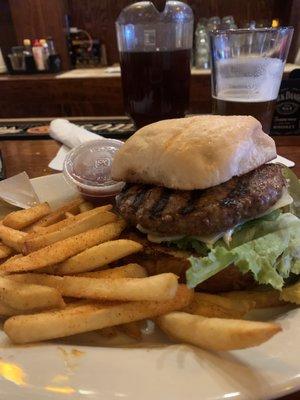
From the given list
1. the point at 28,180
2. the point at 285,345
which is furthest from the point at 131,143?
the point at 285,345

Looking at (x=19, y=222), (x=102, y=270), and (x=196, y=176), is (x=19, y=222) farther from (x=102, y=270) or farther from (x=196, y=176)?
(x=196, y=176)

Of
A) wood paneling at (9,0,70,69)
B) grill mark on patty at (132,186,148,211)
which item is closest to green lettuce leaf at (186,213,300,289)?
grill mark on patty at (132,186,148,211)

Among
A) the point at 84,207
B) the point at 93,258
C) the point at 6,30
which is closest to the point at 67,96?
the point at 6,30

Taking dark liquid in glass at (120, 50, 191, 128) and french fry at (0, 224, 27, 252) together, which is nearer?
french fry at (0, 224, 27, 252)

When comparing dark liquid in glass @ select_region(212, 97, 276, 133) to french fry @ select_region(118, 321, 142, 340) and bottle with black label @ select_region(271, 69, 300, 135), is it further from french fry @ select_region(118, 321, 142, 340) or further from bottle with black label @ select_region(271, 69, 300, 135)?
french fry @ select_region(118, 321, 142, 340)

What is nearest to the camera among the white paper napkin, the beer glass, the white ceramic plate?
the white ceramic plate

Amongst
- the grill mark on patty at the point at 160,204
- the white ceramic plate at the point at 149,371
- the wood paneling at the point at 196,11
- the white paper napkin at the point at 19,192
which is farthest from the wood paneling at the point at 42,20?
the white ceramic plate at the point at 149,371
